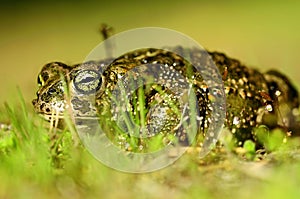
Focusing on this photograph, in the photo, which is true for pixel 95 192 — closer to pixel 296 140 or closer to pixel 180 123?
pixel 180 123

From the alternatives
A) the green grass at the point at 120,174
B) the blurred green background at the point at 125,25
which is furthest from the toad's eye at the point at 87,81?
the blurred green background at the point at 125,25

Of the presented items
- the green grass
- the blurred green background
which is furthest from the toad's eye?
the blurred green background

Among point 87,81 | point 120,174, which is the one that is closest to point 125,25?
point 87,81

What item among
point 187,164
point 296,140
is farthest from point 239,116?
point 187,164

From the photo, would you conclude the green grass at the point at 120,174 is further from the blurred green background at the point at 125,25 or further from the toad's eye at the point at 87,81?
the blurred green background at the point at 125,25

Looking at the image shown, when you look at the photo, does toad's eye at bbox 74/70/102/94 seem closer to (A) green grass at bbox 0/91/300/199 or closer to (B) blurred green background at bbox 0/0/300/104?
(A) green grass at bbox 0/91/300/199
